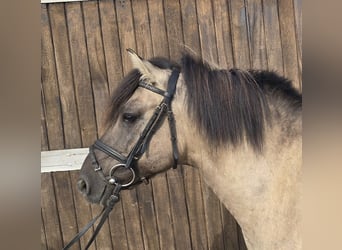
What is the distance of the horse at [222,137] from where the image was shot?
775 millimetres

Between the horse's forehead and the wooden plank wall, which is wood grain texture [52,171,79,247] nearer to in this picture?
the wooden plank wall

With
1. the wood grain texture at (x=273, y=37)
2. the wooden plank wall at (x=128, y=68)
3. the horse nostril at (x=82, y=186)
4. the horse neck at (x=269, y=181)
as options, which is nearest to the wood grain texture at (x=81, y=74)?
the wooden plank wall at (x=128, y=68)

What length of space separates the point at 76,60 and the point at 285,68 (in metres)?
0.66

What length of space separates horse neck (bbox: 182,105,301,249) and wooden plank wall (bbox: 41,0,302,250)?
27 cm

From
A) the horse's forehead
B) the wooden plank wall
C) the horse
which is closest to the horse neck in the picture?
the horse

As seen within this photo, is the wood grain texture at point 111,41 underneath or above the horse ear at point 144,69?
above

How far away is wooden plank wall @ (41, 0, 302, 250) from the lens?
103 centimetres

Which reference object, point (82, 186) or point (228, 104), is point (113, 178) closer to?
point (82, 186)

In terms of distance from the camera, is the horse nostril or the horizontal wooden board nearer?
the horse nostril

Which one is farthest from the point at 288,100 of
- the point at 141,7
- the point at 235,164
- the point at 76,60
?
the point at 76,60

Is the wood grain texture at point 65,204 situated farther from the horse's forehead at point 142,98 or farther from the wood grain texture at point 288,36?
the wood grain texture at point 288,36

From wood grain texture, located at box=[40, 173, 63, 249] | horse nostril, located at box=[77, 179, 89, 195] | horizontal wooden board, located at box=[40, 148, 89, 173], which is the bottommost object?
wood grain texture, located at box=[40, 173, 63, 249]

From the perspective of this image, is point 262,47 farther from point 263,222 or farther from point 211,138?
point 263,222

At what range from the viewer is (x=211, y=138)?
31.0 inches
